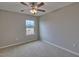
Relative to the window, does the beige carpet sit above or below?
below

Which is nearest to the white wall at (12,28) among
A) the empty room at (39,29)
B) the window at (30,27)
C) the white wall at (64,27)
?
the empty room at (39,29)

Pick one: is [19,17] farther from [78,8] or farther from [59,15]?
[78,8]

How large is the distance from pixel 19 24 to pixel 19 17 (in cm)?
46

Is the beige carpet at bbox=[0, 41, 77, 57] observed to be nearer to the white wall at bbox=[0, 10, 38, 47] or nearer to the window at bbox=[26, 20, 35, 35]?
the white wall at bbox=[0, 10, 38, 47]

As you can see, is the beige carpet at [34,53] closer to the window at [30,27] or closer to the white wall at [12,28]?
the white wall at [12,28]

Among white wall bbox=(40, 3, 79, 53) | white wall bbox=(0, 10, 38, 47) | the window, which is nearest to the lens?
white wall bbox=(40, 3, 79, 53)

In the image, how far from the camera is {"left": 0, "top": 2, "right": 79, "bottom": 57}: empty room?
368 cm

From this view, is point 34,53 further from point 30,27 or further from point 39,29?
point 39,29

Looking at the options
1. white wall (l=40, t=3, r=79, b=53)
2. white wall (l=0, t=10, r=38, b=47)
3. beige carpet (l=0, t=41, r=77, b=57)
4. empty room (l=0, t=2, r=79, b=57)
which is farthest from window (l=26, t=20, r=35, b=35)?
beige carpet (l=0, t=41, r=77, b=57)

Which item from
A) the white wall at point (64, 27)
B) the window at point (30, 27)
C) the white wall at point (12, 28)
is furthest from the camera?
the window at point (30, 27)

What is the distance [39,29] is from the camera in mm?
7207

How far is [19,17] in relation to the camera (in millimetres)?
5746

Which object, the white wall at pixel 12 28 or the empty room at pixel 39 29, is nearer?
the empty room at pixel 39 29

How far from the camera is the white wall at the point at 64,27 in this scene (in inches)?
142
